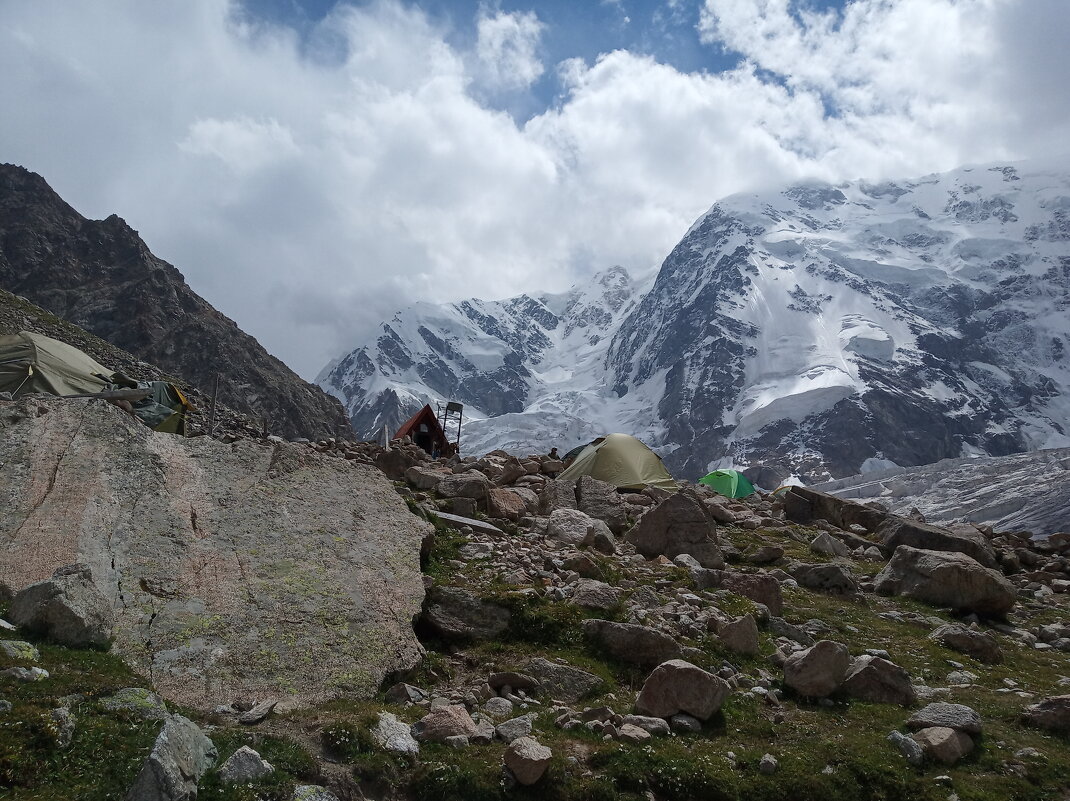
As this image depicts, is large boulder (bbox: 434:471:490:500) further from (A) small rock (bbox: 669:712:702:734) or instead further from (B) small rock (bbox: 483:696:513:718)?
(A) small rock (bbox: 669:712:702:734)

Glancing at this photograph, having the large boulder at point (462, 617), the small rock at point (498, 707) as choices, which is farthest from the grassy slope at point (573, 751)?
the small rock at point (498, 707)

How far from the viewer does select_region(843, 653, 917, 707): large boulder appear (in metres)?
10.1

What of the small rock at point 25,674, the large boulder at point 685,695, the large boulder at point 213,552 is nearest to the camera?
the small rock at point 25,674

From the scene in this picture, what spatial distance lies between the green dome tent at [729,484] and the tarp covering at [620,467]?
44.3ft

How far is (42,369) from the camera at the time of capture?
24.8 metres

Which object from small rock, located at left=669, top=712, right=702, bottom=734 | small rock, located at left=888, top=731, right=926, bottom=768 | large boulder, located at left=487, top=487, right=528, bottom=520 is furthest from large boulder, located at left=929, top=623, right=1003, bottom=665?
large boulder, located at left=487, top=487, right=528, bottom=520

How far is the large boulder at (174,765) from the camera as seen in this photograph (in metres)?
5.85

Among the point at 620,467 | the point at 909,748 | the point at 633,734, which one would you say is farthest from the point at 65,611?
the point at 620,467

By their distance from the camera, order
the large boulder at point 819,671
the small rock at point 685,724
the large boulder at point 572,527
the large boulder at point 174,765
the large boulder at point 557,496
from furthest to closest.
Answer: the large boulder at point 557,496
the large boulder at point 572,527
the large boulder at point 819,671
the small rock at point 685,724
the large boulder at point 174,765

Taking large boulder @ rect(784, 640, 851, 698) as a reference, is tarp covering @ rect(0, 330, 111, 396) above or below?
above

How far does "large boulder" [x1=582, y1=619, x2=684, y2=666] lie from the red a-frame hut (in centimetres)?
3114

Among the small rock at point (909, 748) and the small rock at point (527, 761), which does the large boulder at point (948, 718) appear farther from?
the small rock at point (527, 761)

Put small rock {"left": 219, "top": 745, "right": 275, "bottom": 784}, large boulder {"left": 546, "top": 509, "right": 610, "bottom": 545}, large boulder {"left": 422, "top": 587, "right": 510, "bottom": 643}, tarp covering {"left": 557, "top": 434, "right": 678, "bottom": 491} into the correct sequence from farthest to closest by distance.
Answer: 1. tarp covering {"left": 557, "top": 434, "right": 678, "bottom": 491}
2. large boulder {"left": 546, "top": 509, "right": 610, "bottom": 545}
3. large boulder {"left": 422, "top": 587, "right": 510, "bottom": 643}
4. small rock {"left": 219, "top": 745, "right": 275, "bottom": 784}

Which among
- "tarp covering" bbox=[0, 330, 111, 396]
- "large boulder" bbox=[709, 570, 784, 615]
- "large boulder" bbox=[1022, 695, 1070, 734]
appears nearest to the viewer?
"large boulder" bbox=[1022, 695, 1070, 734]
